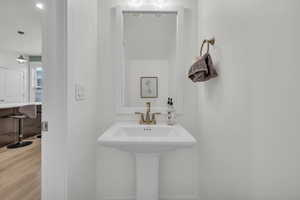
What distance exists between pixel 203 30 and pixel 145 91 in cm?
81

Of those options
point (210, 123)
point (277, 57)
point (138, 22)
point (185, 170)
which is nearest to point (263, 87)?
point (277, 57)

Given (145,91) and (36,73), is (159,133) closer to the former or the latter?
(145,91)

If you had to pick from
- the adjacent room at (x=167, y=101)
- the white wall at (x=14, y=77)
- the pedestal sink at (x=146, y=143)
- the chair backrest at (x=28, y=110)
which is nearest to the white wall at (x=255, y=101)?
the adjacent room at (x=167, y=101)

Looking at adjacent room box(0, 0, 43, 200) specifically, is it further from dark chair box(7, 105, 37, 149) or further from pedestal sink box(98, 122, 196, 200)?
pedestal sink box(98, 122, 196, 200)

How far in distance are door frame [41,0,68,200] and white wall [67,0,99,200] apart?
5 centimetres

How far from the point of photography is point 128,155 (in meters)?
1.67

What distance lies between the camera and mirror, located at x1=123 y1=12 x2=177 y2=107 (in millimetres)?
1686

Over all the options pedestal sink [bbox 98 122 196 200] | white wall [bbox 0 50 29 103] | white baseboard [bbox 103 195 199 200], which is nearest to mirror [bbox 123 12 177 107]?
pedestal sink [bbox 98 122 196 200]

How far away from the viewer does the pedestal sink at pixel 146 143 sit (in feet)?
3.58

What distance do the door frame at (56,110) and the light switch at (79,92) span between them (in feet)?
0.52

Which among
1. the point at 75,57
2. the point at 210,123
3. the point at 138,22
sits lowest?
the point at 210,123

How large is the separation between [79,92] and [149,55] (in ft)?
2.69

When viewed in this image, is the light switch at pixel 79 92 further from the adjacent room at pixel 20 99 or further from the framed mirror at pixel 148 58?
the framed mirror at pixel 148 58

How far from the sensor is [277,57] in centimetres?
67
